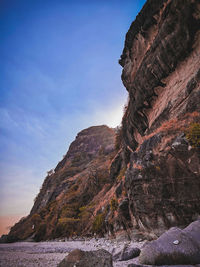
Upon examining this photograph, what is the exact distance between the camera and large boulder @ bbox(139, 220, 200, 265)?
4.32 m

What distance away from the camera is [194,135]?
8.26m

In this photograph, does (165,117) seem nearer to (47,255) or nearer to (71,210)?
(47,255)

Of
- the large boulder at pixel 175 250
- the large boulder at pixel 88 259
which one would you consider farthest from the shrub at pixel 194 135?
the large boulder at pixel 88 259

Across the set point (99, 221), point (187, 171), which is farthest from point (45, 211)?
point (187, 171)

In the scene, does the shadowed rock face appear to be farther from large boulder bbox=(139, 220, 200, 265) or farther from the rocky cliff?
large boulder bbox=(139, 220, 200, 265)

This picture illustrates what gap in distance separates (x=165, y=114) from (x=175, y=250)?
37.0 feet

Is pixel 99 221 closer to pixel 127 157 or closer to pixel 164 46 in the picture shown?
pixel 127 157

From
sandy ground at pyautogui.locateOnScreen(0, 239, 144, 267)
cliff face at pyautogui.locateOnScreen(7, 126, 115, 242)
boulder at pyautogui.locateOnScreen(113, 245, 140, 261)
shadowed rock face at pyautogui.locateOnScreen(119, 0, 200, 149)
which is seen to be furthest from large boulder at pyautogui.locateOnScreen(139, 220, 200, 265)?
cliff face at pyautogui.locateOnScreen(7, 126, 115, 242)

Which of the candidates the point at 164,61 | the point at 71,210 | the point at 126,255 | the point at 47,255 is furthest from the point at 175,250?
the point at 71,210

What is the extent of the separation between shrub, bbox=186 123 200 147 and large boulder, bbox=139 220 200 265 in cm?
464

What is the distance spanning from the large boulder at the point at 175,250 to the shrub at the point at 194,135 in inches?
183

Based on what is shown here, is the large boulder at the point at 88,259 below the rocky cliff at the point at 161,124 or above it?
below

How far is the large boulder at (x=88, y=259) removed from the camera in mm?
4723

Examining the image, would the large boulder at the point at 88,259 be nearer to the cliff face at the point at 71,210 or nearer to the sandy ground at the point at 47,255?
the sandy ground at the point at 47,255
